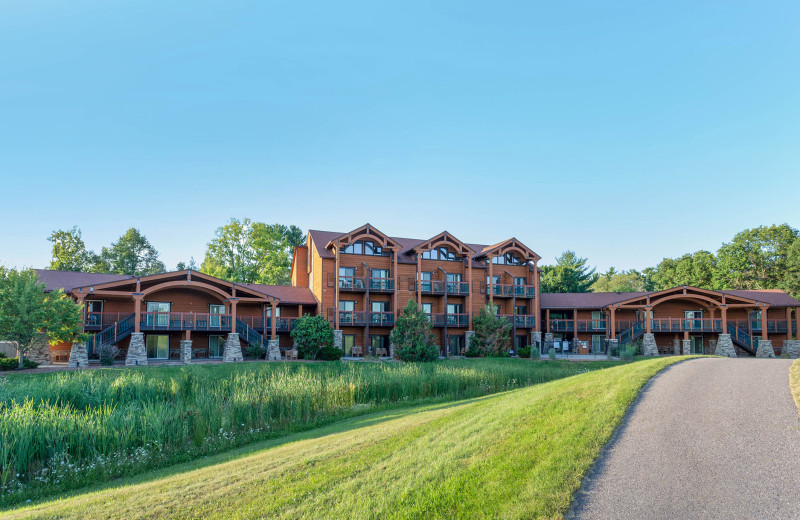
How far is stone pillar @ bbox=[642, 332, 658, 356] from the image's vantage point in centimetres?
3123

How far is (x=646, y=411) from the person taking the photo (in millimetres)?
8625

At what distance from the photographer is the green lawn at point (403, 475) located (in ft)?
19.0

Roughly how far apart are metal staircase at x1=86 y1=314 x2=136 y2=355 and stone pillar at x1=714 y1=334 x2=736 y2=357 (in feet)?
119

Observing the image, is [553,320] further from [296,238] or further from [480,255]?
[296,238]

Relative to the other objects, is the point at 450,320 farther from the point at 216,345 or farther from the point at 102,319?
the point at 102,319

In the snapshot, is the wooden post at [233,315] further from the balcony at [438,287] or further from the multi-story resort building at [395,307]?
the balcony at [438,287]

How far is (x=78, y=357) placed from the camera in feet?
76.4

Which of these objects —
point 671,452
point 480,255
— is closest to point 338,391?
point 671,452

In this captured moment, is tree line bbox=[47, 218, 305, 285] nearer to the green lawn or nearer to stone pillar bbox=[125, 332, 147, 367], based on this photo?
stone pillar bbox=[125, 332, 147, 367]

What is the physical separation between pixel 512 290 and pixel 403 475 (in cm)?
2951

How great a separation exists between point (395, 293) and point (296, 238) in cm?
3257

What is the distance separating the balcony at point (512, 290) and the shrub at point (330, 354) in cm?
1250

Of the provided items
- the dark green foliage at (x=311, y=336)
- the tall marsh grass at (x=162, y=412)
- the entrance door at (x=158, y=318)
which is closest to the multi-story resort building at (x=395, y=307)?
the entrance door at (x=158, y=318)

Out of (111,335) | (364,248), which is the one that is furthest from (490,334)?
(111,335)
